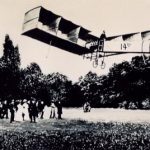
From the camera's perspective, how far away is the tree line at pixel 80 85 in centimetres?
3306

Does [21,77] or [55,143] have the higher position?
[21,77]

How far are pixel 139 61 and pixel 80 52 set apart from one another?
85.7ft

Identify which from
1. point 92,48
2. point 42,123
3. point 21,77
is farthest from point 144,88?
point 92,48

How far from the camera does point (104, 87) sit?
4519cm

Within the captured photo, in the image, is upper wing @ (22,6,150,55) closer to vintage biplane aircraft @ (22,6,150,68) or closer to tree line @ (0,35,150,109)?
vintage biplane aircraft @ (22,6,150,68)

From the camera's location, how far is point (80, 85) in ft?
116

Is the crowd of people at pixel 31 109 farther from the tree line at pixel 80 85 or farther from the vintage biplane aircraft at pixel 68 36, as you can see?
the vintage biplane aircraft at pixel 68 36

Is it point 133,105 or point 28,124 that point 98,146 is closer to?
point 28,124

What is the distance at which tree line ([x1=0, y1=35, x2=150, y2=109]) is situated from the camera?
108 ft

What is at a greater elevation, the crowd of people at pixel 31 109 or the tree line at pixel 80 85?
the tree line at pixel 80 85

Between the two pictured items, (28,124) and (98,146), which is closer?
(98,146)

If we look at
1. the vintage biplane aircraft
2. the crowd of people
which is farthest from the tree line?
the vintage biplane aircraft

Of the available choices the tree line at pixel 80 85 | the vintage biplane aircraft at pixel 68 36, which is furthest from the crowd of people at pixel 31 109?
the vintage biplane aircraft at pixel 68 36

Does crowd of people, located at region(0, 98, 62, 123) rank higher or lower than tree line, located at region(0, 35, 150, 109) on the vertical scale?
lower
